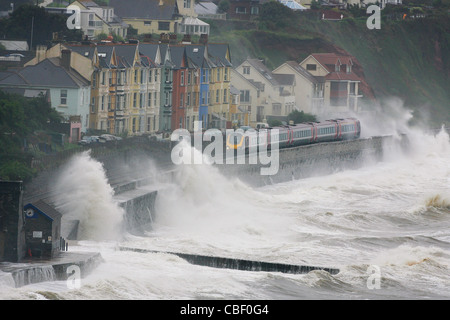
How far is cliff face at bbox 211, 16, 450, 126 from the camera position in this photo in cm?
10444

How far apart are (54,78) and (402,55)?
257 feet

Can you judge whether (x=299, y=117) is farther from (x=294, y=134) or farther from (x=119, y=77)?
(x=119, y=77)

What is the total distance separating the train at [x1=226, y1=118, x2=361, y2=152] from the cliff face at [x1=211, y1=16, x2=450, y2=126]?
14.7 metres

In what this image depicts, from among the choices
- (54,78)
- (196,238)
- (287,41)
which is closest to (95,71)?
(54,78)

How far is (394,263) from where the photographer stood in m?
40.5

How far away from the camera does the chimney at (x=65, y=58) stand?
59375 mm

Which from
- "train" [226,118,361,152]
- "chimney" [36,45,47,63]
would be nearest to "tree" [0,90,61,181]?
"chimney" [36,45,47,63]

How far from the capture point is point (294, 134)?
227 feet

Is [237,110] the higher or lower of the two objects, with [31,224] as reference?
higher

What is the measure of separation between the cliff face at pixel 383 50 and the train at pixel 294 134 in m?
14.7

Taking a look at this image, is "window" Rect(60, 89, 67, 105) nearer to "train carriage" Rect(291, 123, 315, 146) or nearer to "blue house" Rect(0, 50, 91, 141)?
"blue house" Rect(0, 50, 91, 141)

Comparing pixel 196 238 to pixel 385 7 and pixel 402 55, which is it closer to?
pixel 402 55

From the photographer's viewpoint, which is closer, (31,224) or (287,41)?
(31,224)

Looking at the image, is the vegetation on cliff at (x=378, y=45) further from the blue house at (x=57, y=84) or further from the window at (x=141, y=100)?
the blue house at (x=57, y=84)
